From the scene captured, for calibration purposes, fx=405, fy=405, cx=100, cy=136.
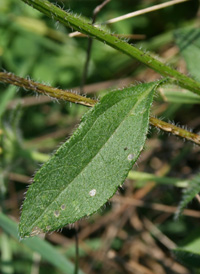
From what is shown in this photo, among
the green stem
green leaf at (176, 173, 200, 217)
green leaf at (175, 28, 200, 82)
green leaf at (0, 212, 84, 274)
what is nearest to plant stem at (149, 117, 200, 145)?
the green stem

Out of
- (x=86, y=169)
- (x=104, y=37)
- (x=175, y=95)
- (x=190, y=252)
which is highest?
(x=104, y=37)

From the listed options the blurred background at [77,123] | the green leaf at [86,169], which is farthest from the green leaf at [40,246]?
the green leaf at [86,169]

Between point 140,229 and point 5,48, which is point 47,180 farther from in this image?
point 5,48

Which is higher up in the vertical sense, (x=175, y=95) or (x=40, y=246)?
(x=175, y=95)

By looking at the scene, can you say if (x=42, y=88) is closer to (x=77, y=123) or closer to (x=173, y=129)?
(x=173, y=129)

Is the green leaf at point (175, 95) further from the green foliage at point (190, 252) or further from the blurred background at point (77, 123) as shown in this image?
the green foliage at point (190, 252)

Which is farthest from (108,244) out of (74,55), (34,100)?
(74,55)

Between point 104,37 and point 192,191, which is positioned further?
point 192,191

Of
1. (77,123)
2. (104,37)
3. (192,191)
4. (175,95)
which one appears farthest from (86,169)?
(77,123)
